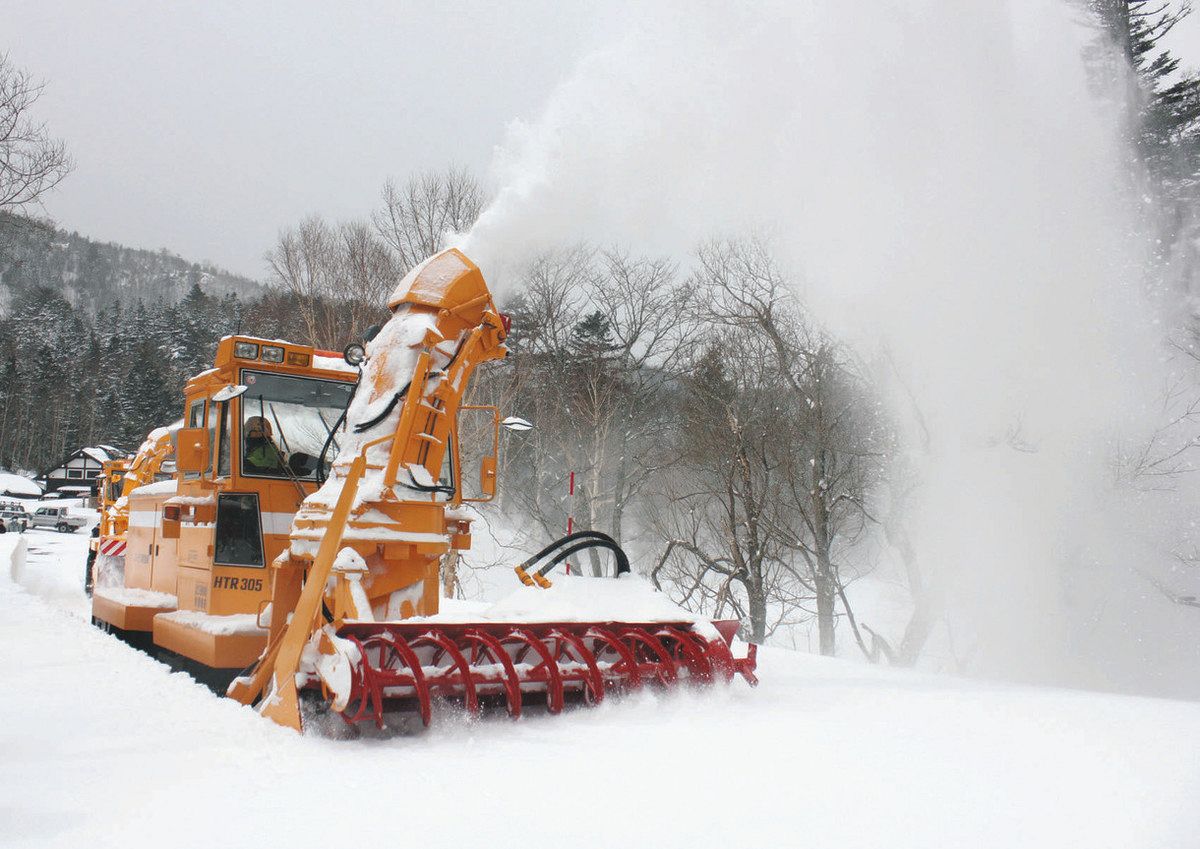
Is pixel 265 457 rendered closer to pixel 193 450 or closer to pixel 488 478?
pixel 193 450

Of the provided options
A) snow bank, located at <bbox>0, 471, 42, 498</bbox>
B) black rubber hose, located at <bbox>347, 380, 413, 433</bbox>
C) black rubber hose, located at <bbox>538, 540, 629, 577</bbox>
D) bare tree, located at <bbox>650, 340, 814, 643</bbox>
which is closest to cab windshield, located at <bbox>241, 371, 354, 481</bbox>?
black rubber hose, located at <bbox>347, 380, 413, 433</bbox>

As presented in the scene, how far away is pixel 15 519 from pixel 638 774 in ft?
168

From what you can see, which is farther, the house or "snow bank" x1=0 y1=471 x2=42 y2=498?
the house

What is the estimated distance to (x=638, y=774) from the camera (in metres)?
4.33

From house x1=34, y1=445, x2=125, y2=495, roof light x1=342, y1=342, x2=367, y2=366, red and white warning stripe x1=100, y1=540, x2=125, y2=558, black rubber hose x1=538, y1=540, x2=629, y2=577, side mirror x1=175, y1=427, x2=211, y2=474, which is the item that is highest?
house x1=34, y1=445, x2=125, y2=495

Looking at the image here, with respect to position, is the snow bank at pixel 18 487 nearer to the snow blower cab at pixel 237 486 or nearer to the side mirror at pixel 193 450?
the snow blower cab at pixel 237 486

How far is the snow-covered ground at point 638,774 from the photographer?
348 cm

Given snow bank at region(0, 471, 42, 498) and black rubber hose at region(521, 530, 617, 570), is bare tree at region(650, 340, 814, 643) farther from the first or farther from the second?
snow bank at region(0, 471, 42, 498)

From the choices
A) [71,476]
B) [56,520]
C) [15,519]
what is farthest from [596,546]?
[71,476]

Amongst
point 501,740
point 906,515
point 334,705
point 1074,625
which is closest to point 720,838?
point 501,740

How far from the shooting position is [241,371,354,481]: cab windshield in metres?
7.55

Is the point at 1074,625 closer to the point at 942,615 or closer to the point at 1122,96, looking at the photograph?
the point at 942,615

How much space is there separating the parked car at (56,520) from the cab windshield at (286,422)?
158 ft

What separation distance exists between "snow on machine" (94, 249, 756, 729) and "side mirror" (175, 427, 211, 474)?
0.05 feet
